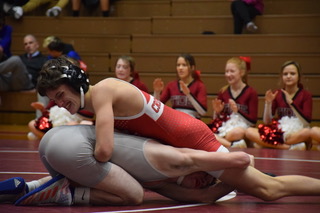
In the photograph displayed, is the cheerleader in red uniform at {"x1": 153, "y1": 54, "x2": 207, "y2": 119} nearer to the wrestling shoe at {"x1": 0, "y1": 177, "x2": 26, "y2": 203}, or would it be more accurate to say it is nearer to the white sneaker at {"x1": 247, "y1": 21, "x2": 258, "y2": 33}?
the white sneaker at {"x1": 247, "y1": 21, "x2": 258, "y2": 33}

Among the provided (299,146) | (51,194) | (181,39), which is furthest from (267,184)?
(181,39)

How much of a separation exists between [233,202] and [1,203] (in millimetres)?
1241

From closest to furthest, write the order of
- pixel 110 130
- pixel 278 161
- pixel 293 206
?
pixel 110 130 < pixel 293 206 < pixel 278 161

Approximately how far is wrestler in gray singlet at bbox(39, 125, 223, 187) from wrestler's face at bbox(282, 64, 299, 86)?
3.51 meters

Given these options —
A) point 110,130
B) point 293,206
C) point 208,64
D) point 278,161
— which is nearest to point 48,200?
point 110,130

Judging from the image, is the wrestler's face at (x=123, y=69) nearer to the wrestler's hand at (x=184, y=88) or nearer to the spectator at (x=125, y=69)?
the spectator at (x=125, y=69)

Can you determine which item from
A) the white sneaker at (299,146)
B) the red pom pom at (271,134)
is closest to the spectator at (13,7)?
the red pom pom at (271,134)

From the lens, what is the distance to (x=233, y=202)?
10.7ft

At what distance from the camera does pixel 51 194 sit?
3031 mm

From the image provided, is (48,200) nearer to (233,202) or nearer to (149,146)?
(149,146)

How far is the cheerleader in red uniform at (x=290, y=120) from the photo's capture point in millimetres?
6402

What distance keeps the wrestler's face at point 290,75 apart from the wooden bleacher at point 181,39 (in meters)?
1.14

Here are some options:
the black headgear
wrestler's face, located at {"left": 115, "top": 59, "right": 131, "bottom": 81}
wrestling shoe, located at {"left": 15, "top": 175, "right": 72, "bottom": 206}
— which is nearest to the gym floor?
wrestling shoe, located at {"left": 15, "top": 175, "right": 72, "bottom": 206}

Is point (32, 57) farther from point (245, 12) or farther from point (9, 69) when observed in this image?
point (245, 12)
